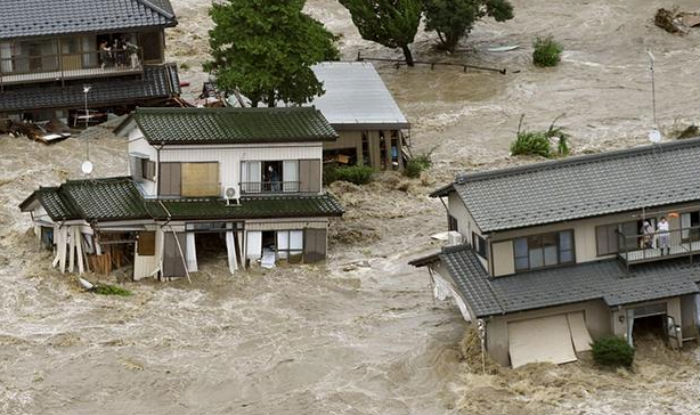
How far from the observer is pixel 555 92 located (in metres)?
68.5

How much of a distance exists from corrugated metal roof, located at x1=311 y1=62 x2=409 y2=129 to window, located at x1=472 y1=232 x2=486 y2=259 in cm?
1607

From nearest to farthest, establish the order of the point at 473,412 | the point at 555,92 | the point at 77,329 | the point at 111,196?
the point at 473,412 → the point at 77,329 → the point at 111,196 → the point at 555,92

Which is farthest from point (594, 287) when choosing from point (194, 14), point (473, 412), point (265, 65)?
point (194, 14)

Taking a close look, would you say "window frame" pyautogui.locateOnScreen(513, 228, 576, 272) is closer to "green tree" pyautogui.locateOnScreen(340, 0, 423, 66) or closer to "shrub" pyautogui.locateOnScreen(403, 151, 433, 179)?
"shrub" pyautogui.locateOnScreen(403, 151, 433, 179)

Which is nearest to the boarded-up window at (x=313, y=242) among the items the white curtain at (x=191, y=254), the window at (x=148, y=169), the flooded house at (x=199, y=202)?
the flooded house at (x=199, y=202)

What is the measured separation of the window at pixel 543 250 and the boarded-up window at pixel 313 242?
9722mm

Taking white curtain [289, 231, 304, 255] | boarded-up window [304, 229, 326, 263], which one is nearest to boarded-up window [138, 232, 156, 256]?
white curtain [289, 231, 304, 255]

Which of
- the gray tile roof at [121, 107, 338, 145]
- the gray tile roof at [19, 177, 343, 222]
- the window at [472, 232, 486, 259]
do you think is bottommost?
the gray tile roof at [19, 177, 343, 222]

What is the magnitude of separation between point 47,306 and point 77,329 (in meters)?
2.25

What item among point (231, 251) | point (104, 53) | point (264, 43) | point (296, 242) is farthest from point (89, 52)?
point (296, 242)

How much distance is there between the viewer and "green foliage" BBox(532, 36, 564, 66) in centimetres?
7156

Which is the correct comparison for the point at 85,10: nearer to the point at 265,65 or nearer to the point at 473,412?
the point at 265,65

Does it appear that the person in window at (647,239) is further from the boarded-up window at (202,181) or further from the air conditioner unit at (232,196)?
the boarded-up window at (202,181)

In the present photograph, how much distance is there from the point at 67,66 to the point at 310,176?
15.8 meters
